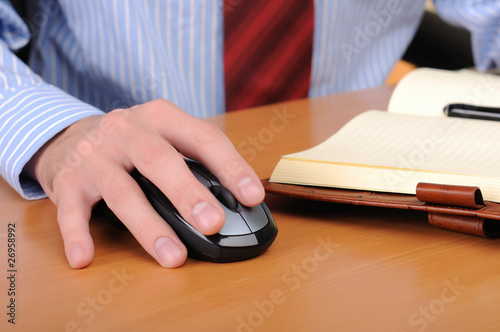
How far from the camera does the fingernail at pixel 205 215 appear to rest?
1.40 feet

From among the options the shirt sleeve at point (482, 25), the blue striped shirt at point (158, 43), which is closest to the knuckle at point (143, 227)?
the blue striped shirt at point (158, 43)

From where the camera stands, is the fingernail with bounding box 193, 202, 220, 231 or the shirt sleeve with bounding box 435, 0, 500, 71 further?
the shirt sleeve with bounding box 435, 0, 500, 71

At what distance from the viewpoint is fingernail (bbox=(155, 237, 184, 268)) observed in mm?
438

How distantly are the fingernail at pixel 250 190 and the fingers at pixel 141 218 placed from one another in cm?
6

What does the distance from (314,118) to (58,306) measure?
0.48m

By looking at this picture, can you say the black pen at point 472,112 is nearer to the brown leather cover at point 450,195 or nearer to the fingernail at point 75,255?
the brown leather cover at point 450,195

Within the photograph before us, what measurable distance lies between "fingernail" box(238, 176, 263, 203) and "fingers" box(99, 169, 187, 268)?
2.4 inches

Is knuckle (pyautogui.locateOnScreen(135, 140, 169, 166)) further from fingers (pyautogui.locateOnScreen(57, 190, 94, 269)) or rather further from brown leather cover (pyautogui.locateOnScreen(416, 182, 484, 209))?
brown leather cover (pyautogui.locateOnScreen(416, 182, 484, 209))

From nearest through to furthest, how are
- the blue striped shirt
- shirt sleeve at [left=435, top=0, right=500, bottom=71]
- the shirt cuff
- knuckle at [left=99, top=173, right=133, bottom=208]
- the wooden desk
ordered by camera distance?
the wooden desk
knuckle at [left=99, top=173, right=133, bottom=208]
the shirt cuff
the blue striped shirt
shirt sleeve at [left=435, top=0, right=500, bottom=71]

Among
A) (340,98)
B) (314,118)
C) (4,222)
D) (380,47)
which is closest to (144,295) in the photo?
(4,222)

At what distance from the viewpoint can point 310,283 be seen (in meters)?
0.42

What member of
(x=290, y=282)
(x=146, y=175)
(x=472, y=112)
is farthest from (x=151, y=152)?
(x=472, y=112)

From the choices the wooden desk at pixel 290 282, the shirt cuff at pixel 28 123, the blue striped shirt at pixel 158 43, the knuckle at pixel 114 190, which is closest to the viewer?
the wooden desk at pixel 290 282

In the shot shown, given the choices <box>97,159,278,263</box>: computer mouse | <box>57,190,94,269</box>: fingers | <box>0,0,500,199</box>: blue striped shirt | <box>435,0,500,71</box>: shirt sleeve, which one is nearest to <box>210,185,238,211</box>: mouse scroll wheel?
<box>97,159,278,263</box>: computer mouse
